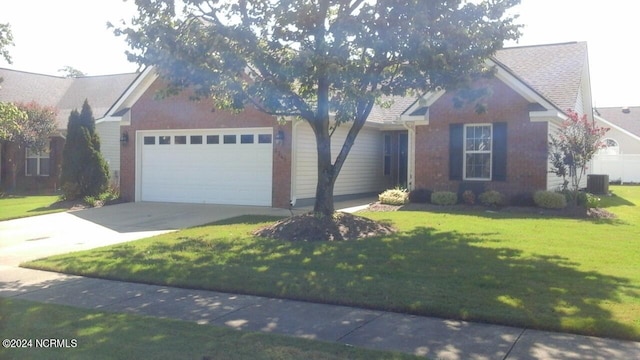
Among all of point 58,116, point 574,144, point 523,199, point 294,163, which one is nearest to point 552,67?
point 574,144

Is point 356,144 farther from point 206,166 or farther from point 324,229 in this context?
point 324,229

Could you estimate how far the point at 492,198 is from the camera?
16766 mm

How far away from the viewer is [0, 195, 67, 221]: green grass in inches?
688

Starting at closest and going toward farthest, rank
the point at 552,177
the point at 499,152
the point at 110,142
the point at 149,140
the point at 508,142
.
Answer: the point at 508,142
the point at 499,152
the point at 552,177
the point at 149,140
the point at 110,142

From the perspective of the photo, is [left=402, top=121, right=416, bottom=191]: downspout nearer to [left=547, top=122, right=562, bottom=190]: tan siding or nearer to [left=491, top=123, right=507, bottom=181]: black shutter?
[left=491, top=123, right=507, bottom=181]: black shutter

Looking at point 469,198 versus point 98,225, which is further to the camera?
point 469,198

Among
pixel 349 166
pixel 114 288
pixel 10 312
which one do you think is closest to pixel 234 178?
pixel 349 166

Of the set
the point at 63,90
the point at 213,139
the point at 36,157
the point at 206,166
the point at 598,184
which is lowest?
the point at 598,184

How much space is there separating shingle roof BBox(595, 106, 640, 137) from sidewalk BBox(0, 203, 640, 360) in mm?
39129

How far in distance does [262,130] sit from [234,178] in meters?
1.90

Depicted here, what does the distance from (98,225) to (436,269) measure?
394 inches

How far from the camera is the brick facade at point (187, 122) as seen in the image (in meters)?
17.9

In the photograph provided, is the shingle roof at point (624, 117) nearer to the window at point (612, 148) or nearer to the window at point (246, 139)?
the window at point (612, 148)

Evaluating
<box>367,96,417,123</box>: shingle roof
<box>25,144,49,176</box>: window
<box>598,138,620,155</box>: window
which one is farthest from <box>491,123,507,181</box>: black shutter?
<box>598,138,620,155</box>: window
